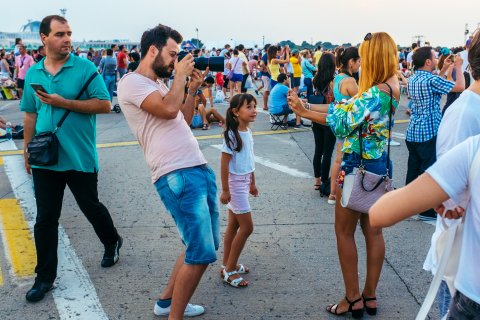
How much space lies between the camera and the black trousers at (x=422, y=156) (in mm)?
5459

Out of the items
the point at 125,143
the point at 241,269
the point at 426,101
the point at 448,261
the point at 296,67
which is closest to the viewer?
the point at 448,261

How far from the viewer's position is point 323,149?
6.49 meters

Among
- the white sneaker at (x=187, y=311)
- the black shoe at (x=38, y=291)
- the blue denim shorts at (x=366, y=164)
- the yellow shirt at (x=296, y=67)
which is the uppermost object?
the blue denim shorts at (x=366, y=164)

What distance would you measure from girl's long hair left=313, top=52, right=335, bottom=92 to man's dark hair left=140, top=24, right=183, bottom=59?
3.36 m

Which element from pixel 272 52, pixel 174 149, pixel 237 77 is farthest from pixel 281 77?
pixel 174 149

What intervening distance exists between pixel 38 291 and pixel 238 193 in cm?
170

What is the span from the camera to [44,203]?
3.74 m

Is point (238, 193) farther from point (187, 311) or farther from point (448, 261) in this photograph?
point (448, 261)

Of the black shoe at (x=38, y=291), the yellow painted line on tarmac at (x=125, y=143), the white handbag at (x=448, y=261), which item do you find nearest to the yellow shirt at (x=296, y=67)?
the yellow painted line on tarmac at (x=125, y=143)

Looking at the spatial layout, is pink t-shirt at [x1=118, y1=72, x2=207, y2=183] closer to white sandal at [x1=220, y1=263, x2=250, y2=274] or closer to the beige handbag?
the beige handbag

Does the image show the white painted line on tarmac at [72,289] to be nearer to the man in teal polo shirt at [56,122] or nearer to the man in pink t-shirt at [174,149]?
the man in teal polo shirt at [56,122]

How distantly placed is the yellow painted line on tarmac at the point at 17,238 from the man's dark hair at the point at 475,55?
3.75 m

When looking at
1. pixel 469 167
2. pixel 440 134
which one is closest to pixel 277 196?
pixel 440 134

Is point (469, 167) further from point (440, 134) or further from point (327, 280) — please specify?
point (327, 280)
